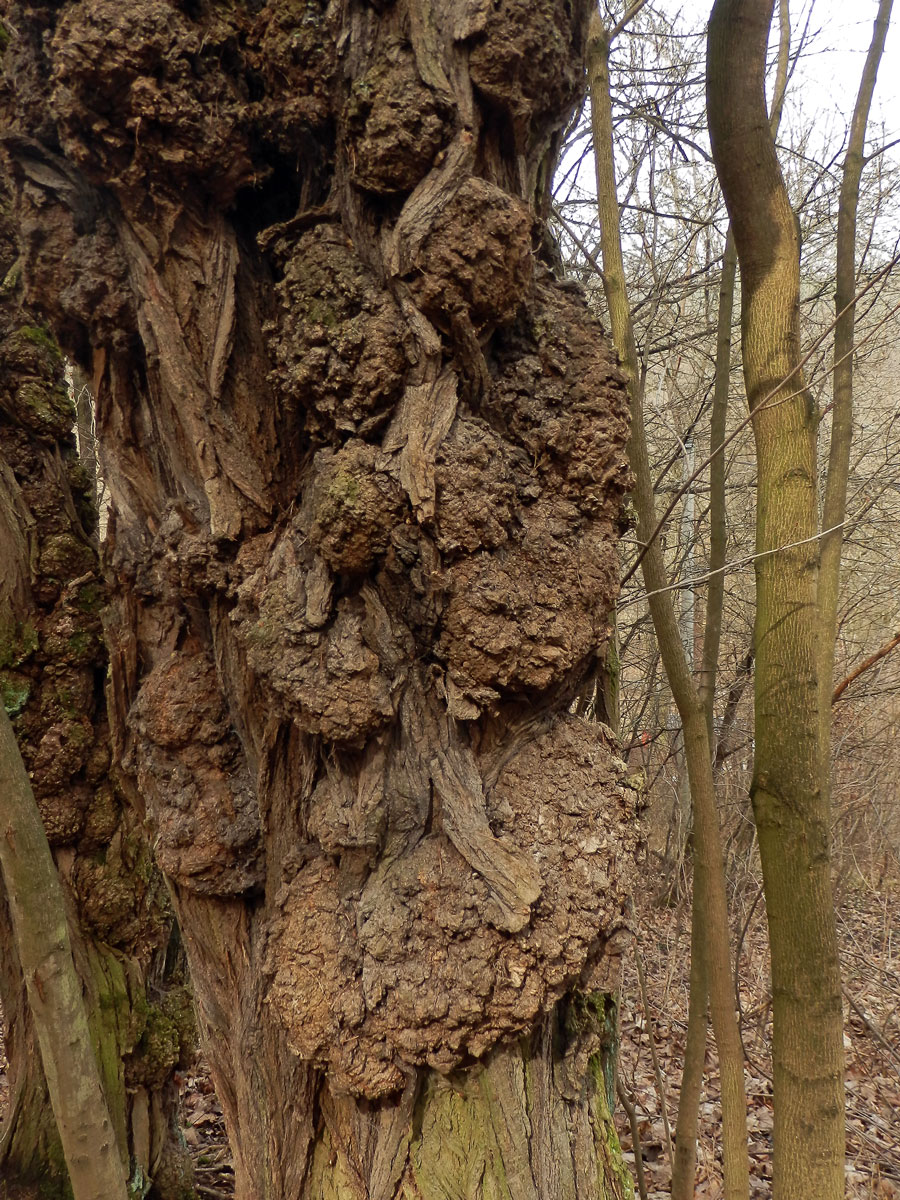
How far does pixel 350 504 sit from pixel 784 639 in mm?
1446

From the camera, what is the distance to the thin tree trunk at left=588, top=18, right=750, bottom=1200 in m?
2.74

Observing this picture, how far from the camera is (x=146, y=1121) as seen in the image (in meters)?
2.80

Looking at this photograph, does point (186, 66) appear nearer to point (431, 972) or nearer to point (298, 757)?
point (298, 757)

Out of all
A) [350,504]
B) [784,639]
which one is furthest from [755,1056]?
[350,504]

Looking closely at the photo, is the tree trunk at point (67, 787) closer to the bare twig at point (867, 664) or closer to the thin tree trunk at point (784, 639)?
the thin tree trunk at point (784, 639)

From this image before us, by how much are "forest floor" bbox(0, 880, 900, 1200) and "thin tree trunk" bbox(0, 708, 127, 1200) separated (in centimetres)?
178

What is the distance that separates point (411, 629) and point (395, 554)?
152mm

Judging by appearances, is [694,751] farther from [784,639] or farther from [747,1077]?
[747,1077]

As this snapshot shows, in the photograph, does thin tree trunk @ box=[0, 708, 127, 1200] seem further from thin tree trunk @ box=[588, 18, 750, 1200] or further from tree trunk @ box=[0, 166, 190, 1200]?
thin tree trunk @ box=[588, 18, 750, 1200]

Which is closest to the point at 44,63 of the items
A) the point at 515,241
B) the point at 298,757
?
the point at 515,241

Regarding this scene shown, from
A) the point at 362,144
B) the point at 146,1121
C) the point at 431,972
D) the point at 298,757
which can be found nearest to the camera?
the point at 431,972

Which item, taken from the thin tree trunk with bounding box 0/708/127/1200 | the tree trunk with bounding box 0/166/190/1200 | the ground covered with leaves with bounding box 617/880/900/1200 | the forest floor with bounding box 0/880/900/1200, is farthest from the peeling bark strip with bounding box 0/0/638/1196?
the forest floor with bounding box 0/880/900/1200

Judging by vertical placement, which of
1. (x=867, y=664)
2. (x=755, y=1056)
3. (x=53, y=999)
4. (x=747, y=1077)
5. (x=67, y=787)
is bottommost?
(x=747, y=1077)

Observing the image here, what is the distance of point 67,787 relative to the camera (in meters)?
2.47
